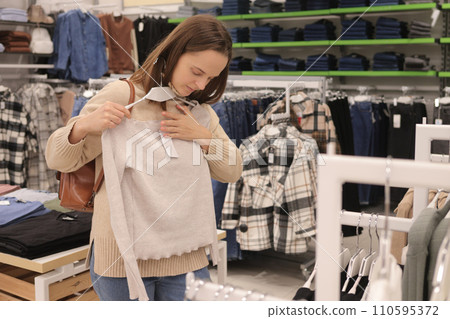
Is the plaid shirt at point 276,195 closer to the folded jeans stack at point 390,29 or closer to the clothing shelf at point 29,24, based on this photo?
the folded jeans stack at point 390,29

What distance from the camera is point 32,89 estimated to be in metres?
4.19

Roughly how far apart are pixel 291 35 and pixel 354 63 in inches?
26.5

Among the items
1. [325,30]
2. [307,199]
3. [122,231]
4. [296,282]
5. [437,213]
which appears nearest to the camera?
[437,213]

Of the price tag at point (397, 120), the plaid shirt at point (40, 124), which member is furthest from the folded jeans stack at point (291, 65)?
the plaid shirt at point (40, 124)

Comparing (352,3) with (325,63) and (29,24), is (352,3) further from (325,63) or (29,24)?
(29,24)

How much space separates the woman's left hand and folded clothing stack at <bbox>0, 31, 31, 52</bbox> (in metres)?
3.79

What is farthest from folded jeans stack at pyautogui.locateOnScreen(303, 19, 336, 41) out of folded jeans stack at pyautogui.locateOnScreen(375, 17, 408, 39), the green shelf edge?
folded jeans stack at pyautogui.locateOnScreen(375, 17, 408, 39)

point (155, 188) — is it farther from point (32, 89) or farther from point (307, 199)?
point (32, 89)

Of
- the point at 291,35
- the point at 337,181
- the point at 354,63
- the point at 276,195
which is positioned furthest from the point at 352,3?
the point at 337,181

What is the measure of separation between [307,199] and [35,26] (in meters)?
3.47

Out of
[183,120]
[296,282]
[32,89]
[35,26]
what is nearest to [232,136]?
[296,282]

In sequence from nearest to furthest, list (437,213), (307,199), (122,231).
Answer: (437,213), (122,231), (307,199)

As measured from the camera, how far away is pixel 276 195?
2.61 m

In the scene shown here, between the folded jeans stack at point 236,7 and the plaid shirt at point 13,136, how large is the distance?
7.57 feet
